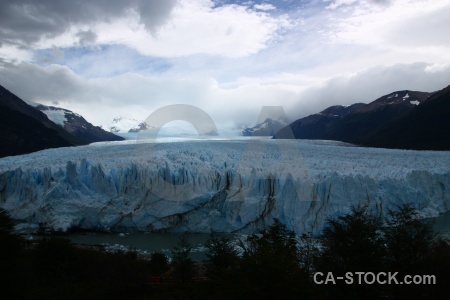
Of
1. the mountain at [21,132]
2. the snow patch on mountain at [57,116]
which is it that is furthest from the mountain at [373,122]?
the snow patch on mountain at [57,116]

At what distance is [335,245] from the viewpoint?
7.92 metres

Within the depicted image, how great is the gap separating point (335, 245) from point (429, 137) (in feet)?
149

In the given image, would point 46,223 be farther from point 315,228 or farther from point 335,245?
point 335,245

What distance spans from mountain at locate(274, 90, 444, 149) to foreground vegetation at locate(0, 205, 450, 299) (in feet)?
130

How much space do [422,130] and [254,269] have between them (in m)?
50.8

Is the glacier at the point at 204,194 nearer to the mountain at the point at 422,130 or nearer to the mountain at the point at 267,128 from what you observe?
the mountain at the point at 422,130

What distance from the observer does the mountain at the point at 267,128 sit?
107 metres

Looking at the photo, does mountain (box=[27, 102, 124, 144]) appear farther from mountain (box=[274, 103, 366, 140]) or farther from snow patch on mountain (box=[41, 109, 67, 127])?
mountain (box=[274, 103, 366, 140])

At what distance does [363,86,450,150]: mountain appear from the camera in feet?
147

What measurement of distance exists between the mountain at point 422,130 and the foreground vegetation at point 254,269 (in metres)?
37.8

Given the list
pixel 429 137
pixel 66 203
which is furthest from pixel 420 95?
pixel 66 203

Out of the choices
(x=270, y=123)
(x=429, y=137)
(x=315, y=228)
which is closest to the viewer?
(x=315, y=228)

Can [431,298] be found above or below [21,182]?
below

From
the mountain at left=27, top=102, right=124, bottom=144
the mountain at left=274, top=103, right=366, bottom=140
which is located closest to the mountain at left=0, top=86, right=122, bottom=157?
the mountain at left=27, top=102, right=124, bottom=144
